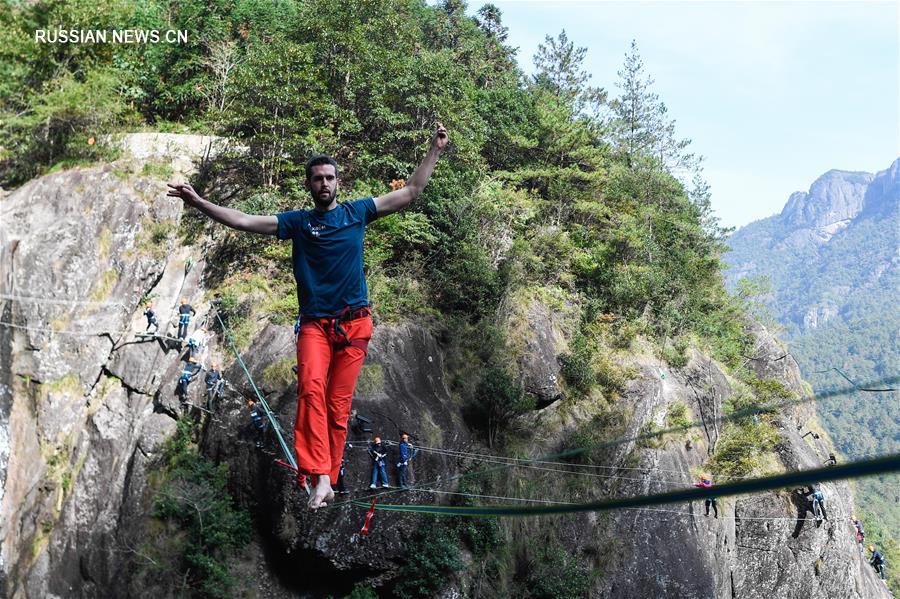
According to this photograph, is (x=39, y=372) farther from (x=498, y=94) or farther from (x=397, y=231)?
(x=498, y=94)


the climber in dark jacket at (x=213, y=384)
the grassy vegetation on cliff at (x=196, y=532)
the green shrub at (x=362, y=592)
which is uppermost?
the climber in dark jacket at (x=213, y=384)

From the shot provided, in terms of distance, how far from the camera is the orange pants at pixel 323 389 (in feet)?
12.6

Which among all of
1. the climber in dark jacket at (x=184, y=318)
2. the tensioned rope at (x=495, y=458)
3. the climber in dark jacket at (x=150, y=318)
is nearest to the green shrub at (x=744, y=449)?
the tensioned rope at (x=495, y=458)

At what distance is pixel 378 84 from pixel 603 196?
32.8 ft

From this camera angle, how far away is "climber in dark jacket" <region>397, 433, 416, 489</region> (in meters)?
14.1

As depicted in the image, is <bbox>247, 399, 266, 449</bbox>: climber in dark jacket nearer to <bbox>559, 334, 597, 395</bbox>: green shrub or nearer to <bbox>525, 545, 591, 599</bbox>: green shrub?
<bbox>525, 545, 591, 599</bbox>: green shrub

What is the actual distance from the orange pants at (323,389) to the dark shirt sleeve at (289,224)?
55 cm

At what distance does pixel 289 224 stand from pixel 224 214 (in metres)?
0.41

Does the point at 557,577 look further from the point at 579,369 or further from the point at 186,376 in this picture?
the point at 186,376

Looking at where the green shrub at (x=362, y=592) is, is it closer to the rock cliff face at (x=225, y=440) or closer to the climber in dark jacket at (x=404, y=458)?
the rock cliff face at (x=225, y=440)

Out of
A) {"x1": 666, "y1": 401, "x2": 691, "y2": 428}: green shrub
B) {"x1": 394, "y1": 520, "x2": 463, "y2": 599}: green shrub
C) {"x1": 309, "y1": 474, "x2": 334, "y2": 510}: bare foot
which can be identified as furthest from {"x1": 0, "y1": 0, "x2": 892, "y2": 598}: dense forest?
{"x1": 309, "y1": 474, "x2": 334, "y2": 510}: bare foot

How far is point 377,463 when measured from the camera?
14.1m

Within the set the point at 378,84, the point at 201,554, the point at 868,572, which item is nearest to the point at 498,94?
the point at 378,84

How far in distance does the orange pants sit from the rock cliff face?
→ 10.6 metres
